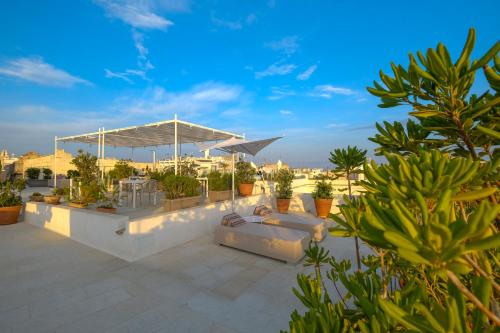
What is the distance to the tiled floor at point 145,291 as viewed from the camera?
2393mm

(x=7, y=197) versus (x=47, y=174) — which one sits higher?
(x=47, y=174)

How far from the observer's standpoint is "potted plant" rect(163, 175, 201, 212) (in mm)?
5378

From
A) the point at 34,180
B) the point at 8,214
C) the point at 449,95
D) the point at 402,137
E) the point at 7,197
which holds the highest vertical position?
the point at 449,95

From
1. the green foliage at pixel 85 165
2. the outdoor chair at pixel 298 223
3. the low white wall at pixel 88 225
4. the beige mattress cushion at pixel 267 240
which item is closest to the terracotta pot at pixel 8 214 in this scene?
the low white wall at pixel 88 225

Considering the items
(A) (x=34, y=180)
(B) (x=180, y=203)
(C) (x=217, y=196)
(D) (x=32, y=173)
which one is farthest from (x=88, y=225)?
(D) (x=32, y=173)

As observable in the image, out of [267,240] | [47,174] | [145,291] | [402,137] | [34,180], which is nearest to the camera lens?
[402,137]

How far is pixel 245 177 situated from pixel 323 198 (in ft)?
9.69

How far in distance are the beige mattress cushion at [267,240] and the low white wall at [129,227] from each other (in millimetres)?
830

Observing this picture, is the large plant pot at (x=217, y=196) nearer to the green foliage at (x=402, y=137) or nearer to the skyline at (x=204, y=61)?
the skyline at (x=204, y=61)

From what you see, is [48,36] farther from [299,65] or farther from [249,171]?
[299,65]

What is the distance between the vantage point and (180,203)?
535cm

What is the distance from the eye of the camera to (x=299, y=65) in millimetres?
12289

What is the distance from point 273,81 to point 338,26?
5.77m

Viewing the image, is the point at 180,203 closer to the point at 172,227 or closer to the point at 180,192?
the point at 180,192
